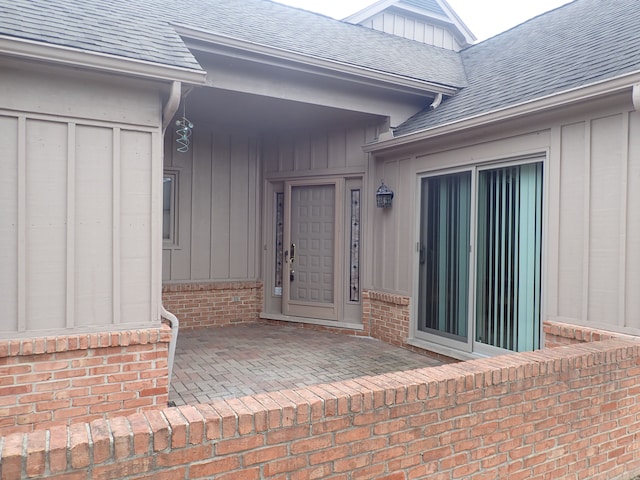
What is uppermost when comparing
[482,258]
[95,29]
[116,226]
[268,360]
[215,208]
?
[95,29]

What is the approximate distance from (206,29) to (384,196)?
114 inches

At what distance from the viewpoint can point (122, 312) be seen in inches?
152

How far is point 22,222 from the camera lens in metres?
3.53

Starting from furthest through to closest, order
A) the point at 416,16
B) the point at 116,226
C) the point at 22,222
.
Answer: the point at 416,16, the point at 116,226, the point at 22,222

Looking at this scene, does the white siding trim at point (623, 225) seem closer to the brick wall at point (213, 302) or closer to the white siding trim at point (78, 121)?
the white siding trim at point (78, 121)

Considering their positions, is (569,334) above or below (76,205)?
below

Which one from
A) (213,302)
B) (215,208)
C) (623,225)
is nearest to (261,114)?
(215,208)

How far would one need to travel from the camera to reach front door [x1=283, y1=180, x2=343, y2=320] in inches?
281

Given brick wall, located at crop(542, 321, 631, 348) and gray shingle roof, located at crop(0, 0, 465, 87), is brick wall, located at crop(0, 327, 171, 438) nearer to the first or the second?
gray shingle roof, located at crop(0, 0, 465, 87)

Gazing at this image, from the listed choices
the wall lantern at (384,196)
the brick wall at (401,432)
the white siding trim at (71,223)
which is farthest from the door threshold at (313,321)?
the white siding trim at (71,223)

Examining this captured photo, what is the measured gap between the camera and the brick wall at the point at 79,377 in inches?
135

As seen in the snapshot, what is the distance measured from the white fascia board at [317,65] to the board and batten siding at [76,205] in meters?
1.51

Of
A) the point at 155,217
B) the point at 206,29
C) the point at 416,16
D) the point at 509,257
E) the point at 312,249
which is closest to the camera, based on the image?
the point at 155,217

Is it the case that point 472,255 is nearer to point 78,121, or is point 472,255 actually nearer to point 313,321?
point 313,321
